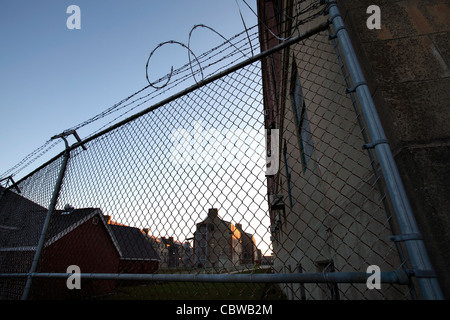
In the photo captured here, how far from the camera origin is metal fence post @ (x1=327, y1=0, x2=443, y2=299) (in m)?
0.84

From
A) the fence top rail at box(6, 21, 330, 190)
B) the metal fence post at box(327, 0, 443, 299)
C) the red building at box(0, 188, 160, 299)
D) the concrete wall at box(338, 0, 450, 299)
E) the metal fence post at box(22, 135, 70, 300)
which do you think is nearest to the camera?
the metal fence post at box(327, 0, 443, 299)

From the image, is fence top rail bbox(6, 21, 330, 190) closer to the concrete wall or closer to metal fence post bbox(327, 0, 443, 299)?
the concrete wall

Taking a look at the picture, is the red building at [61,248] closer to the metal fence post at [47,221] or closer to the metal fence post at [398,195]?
the metal fence post at [47,221]

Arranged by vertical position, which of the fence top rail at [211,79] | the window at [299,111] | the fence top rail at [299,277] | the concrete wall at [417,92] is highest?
the window at [299,111]

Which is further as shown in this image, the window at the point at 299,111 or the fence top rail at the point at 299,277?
the window at the point at 299,111

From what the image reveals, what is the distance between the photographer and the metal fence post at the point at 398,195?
84 centimetres

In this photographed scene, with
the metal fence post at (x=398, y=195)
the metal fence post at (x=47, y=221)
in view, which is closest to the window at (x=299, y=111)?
the metal fence post at (x=398, y=195)

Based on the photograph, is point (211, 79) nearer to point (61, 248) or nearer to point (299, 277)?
point (299, 277)

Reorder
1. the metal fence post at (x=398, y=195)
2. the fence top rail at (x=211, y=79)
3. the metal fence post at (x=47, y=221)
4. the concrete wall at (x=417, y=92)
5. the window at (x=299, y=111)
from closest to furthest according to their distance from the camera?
1. the metal fence post at (x=398, y=195)
2. the concrete wall at (x=417, y=92)
3. the fence top rail at (x=211, y=79)
4. the metal fence post at (x=47, y=221)
5. the window at (x=299, y=111)

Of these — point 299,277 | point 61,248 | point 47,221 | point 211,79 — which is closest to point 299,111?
point 211,79

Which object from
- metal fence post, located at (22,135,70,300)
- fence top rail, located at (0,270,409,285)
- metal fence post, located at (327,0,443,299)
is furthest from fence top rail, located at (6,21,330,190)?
fence top rail, located at (0,270,409,285)

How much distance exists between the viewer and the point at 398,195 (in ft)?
3.29

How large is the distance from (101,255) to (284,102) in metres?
16.0

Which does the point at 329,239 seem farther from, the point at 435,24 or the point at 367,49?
the point at 435,24
